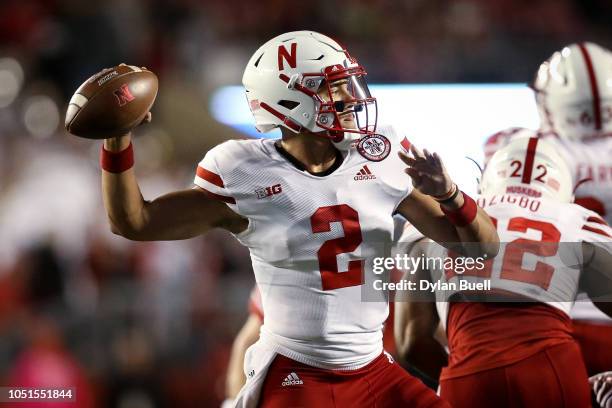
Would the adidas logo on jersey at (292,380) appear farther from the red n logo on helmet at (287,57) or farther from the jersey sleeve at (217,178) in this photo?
the red n logo on helmet at (287,57)

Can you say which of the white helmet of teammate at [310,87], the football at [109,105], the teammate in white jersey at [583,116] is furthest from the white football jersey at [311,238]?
the teammate in white jersey at [583,116]

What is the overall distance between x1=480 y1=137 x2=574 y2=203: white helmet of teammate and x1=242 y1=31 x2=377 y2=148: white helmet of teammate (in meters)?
0.62

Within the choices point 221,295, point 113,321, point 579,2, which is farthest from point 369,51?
point 113,321

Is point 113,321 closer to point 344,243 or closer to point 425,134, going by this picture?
point 425,134

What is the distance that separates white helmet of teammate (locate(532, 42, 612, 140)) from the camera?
4.43 m

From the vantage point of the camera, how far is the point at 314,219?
9.24ft

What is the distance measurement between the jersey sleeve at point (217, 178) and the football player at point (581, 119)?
5.00 ft

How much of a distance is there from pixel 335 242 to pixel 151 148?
6114 mm

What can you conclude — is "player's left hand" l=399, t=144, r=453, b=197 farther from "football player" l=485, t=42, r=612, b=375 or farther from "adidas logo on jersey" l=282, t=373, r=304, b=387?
"football player" l=485, t=42, r=612, b=375

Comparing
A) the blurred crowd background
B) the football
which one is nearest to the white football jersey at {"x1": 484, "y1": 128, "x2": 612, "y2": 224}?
the football

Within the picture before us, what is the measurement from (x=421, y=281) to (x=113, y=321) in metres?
3.49

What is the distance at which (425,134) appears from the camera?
7.12m

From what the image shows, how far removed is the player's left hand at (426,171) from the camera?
8.96 feet

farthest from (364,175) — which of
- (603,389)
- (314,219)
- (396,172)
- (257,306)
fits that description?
(257,306)
